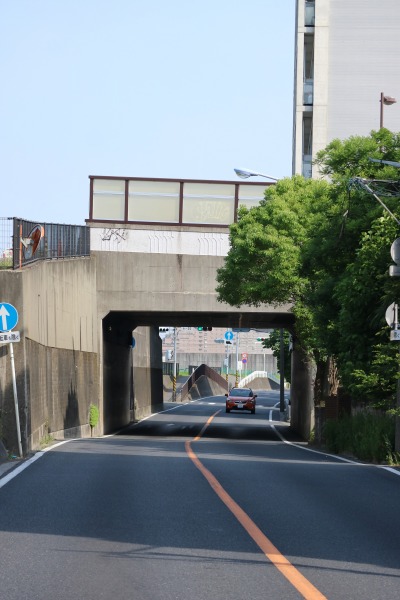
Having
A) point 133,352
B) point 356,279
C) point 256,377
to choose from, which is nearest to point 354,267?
point 356,279

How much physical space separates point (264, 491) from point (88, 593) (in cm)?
753

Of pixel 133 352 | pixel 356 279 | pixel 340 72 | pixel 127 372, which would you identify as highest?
pixel 340 72

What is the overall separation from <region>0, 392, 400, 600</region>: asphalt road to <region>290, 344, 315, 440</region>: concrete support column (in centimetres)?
2813

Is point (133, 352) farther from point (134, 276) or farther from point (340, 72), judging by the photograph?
point (340, 72)

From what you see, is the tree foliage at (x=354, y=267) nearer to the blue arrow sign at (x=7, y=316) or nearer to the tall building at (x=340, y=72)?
the blue arrow sign at (x=7, y=316)

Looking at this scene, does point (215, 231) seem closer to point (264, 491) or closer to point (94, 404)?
point (94, 404)

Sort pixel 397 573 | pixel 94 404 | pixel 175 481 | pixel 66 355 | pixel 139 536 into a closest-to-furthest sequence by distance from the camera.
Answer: pixel 397 573, pixel 139 536, pixel 175 481, pixel 66 355, pixel 94 404

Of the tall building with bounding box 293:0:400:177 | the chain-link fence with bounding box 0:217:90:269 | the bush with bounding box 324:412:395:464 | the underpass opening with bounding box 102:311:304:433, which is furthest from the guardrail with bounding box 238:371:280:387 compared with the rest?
the bush with bounding box 324:412:395:464

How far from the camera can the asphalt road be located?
8.01 meters

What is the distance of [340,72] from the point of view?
210 feet

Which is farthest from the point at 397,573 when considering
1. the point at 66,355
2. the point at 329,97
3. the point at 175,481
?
the point at 329,97

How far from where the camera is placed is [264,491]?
15008 millimetres

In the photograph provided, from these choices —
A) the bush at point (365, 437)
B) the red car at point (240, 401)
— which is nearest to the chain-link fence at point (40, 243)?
the bush at point (365, 437)

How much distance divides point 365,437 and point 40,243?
12535mm
